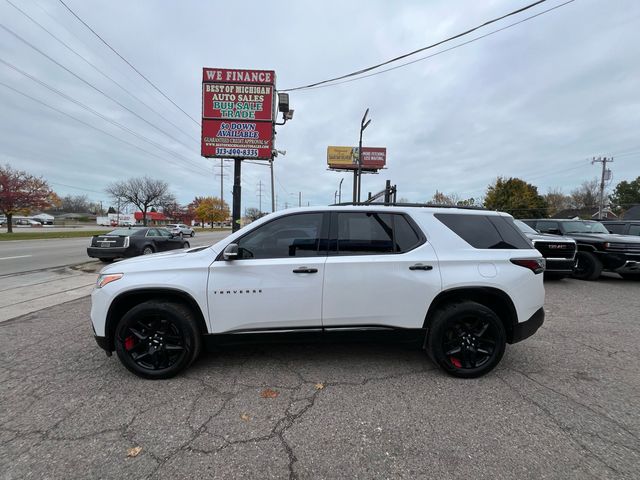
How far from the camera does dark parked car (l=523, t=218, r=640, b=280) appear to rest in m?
7.59

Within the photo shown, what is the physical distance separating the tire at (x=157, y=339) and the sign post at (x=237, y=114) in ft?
35.0

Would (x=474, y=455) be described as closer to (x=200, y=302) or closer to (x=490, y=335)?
(x=490, y=335)

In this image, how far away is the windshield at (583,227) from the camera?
358 inches

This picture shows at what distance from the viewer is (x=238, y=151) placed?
1323 cm

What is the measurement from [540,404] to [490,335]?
66 cm

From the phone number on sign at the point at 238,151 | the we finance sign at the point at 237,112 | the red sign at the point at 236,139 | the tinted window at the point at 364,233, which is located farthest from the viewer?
the phone number on sign at the point at 238,151

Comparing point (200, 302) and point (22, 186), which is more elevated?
point (22, 186)

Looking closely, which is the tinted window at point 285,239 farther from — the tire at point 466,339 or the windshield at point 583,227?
the windshield at point 583,227

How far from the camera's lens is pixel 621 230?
9.62 metres

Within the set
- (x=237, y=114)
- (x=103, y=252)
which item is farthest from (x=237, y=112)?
(x=103, y=252)

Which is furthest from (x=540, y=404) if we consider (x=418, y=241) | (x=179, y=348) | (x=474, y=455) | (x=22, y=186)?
(x=22, y=186)

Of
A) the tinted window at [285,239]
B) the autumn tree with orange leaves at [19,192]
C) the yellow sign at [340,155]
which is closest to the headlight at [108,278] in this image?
the tinted window at [285,239]

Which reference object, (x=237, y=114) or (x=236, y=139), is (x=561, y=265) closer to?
(x=236, y=139)

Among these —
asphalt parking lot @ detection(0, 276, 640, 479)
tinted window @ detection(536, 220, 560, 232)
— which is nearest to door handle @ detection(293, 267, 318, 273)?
asphalt parking lot @ detection(0, 276, 640, 479)
